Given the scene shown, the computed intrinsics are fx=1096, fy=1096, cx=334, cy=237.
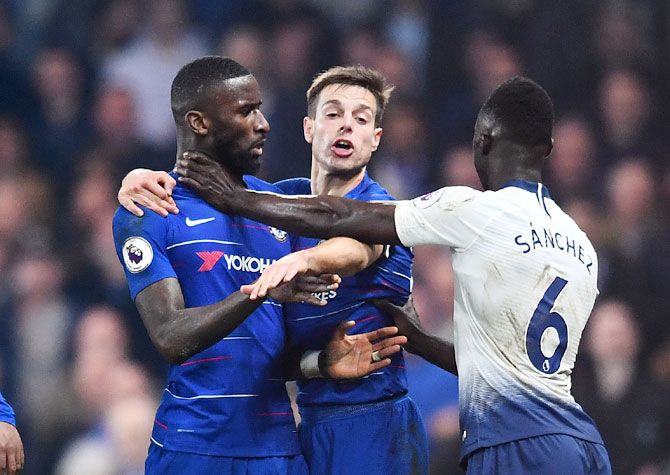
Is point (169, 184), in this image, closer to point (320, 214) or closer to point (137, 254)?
point (137, 254)

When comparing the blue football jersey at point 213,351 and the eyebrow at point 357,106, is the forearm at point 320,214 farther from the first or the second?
the eyebrow at point 357,106

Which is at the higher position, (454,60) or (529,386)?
(454,60)

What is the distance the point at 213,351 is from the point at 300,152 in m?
4.63

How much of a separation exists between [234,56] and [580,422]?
5.71m

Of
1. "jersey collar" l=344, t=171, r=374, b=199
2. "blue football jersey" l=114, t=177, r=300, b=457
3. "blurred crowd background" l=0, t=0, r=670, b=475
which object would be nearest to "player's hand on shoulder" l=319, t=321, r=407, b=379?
"blue football jersey" l=114, t=177, r=300, b=457

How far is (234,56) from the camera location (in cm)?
895

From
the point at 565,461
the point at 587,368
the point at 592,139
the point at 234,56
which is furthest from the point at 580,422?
the point at 234,56

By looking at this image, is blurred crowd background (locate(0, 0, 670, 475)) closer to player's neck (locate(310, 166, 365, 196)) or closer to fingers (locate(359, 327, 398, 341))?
player's neck (locate(310, 166, 365, 196))

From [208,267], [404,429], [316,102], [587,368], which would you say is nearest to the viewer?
[208,267]

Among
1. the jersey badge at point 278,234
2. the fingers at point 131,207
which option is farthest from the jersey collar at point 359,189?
the fingers at point 131,207

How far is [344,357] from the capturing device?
14.3 ft

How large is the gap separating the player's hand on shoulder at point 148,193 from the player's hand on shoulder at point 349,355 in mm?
825

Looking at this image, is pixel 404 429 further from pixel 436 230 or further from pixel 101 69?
pixel 101 69

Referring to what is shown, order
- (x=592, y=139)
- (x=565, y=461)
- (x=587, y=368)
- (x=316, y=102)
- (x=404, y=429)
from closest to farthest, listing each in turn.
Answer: (x=565, y=461), (x=404, y=429), (x=316, y=102), (x=587, y=368), (x=592, y=139)
